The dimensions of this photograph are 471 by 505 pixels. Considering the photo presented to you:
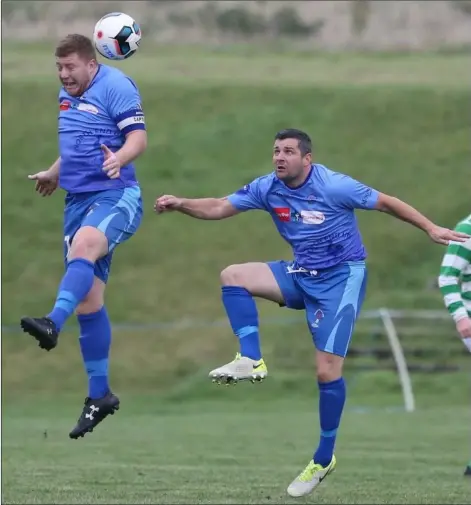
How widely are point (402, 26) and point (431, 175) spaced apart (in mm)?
7609

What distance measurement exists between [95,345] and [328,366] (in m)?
1.77

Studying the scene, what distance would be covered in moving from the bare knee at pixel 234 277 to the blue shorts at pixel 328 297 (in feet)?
0.87

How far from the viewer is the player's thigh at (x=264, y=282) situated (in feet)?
33.7

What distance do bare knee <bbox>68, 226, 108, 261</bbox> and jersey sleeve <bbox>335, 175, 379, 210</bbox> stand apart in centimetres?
176

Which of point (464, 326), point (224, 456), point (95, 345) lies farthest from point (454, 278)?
point (224, 456)

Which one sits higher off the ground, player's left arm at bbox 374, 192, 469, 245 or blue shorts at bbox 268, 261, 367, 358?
player's left arm at bbox 374, 192, 469, 245

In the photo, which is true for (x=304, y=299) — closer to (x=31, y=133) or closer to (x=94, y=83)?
(x=94, y=83)

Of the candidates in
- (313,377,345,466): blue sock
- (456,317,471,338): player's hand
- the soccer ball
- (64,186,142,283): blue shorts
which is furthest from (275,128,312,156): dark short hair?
(456,317,471,338): player's hand

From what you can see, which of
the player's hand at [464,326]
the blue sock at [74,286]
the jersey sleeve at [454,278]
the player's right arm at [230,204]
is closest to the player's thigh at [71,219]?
the blue sock at [74,286]

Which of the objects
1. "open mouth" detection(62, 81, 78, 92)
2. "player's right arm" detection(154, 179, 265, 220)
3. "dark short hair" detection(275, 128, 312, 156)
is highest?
"open mouth" detection(62, 81, 78, 92)

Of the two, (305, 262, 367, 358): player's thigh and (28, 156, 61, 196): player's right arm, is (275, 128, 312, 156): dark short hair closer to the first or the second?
(305, 262, 367, 358): player's thigh

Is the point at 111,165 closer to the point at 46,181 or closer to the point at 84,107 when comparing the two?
the point at 84,107

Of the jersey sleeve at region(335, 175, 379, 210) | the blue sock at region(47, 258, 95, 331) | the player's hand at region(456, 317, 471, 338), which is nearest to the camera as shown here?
the blue sock at region(47, 258, 95, 331)

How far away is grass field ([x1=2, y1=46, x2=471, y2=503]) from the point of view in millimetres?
12984
